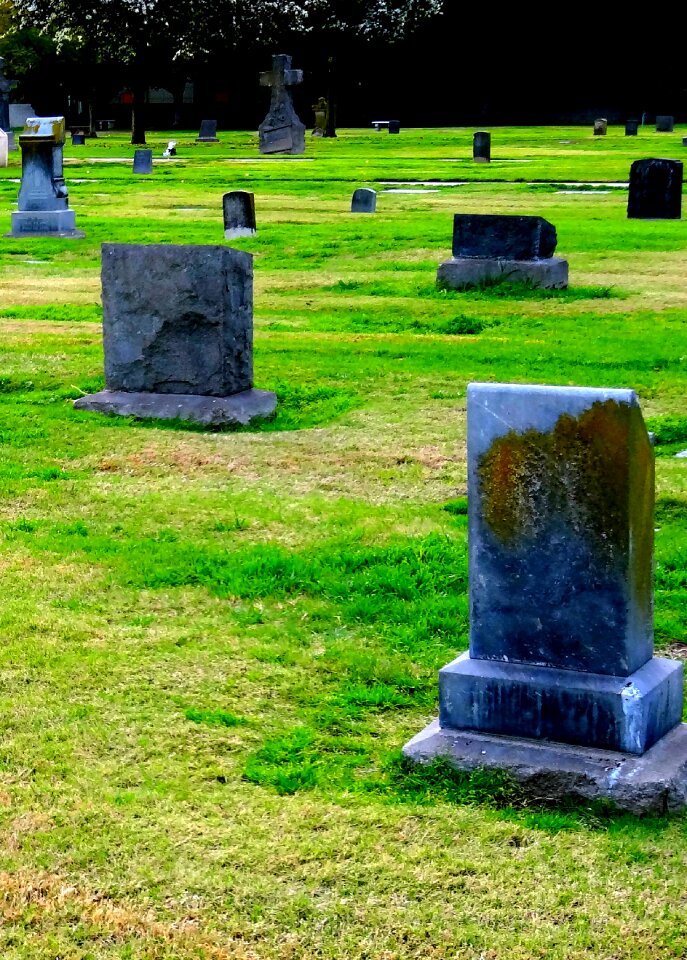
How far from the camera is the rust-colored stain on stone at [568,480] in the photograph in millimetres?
4328

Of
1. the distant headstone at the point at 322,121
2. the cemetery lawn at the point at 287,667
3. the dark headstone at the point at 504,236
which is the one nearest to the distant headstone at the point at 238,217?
the dark headstone at the point at 504,236

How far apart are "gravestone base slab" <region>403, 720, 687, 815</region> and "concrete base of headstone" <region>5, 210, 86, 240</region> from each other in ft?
60.7

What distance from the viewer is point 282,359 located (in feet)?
39.4

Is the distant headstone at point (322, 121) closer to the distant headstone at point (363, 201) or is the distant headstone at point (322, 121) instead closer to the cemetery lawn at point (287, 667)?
the distant headstone at point (363, 201)

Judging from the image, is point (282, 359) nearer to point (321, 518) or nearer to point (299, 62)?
point (321, 518)

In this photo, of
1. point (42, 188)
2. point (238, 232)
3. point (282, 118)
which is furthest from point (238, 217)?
point (282, 118)

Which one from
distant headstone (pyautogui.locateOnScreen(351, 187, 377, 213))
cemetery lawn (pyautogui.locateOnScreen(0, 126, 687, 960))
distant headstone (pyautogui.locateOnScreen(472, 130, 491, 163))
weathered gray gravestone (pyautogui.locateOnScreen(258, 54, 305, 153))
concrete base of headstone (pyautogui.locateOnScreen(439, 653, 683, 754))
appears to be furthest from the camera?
weathered gray gravestone (pyautogui.locateOnScreen(258, 54, 305, 153))

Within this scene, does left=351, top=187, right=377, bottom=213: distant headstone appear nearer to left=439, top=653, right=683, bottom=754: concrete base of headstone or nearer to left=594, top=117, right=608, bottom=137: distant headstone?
left=439, top=653, right=683, bottom=754: concrete base of headstone

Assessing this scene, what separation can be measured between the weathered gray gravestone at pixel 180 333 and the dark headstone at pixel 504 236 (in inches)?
242

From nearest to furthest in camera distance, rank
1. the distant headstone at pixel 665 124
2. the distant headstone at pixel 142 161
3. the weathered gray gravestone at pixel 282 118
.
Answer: the distant headstone at pixel 142 161
the weathered gray gravestone at pixel 282 118
the distant headstone at pixel 665 124

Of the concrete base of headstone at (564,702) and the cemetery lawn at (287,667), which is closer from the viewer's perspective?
the cemetery lawn at (287,667)

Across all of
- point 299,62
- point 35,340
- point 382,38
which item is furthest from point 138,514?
point 299,62

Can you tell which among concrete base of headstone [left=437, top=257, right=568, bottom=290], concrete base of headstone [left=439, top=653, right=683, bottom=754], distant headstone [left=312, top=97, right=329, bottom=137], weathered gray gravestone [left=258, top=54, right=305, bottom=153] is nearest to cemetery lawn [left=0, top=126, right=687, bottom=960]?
concrete base of headstone [left=439, top=653, right=683, bottom=754]

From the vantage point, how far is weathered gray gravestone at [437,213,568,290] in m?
15.5
